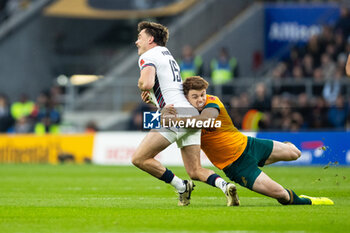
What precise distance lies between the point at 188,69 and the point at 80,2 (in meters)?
7.77

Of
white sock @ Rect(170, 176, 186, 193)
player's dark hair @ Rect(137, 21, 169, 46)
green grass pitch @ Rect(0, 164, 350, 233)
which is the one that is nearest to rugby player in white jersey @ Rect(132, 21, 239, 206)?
white sock @ Rect(170, 176, 186, 193)

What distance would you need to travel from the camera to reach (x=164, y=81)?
917 centimetres

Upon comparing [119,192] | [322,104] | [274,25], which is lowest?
[119,192]

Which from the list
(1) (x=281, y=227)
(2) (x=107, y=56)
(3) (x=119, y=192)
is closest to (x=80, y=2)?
(2) (x=107, y=56)

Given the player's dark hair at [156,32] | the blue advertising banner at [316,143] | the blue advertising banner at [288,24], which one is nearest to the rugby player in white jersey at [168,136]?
the player's dark hair at [156,32]

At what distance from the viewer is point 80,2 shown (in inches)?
1184

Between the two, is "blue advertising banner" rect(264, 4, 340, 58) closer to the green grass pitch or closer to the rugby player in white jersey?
the green grass pitch

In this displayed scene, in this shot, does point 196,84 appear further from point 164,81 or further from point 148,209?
point 148,209

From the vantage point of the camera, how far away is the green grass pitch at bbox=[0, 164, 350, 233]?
725cm

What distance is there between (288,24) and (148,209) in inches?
827

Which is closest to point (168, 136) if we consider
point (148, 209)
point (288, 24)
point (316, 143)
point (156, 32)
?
point (148, 209)

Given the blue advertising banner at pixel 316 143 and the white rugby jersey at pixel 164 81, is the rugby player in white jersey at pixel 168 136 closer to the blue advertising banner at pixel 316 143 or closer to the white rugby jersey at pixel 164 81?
the white rugby jersey at pixel 164 81

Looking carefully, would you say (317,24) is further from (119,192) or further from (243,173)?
(243,173)

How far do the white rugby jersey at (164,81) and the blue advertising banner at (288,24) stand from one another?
65.5 feet
